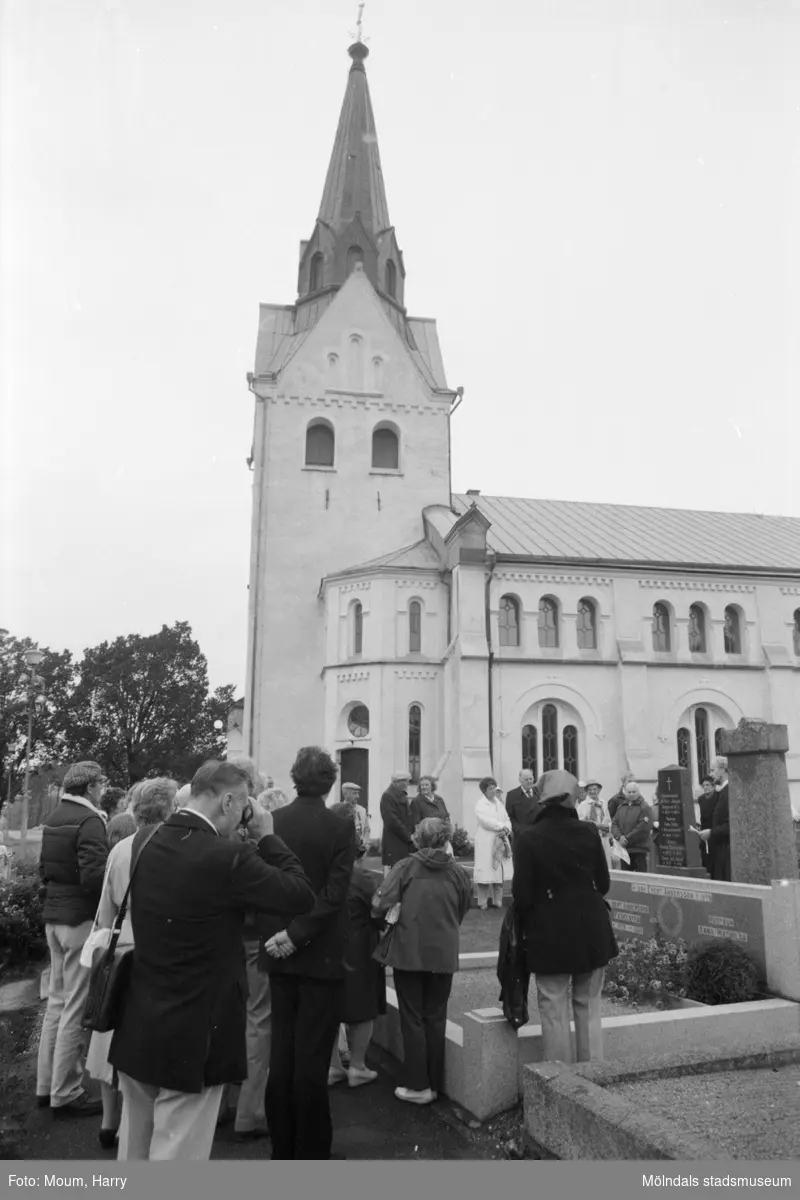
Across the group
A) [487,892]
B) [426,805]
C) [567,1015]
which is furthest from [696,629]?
[567,1015]

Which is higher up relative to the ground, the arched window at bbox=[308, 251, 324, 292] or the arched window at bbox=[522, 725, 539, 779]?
the arched window at bbox=[308, 251, 324, 292]

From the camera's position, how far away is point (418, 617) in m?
27.3

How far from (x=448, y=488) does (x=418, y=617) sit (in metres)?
5.98

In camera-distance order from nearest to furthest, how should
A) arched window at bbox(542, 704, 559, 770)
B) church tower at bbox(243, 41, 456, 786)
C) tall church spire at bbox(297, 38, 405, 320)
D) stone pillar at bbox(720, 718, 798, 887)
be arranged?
stone pillar at bbox(720, 718, 798, 887)
arched window at bbox(542, 704, 559, 770)
church tower at bbox(243, 41, 456, 786)
tall church spire at bbox(297, 38, 405, 320)

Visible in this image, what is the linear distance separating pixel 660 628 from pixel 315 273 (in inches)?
761

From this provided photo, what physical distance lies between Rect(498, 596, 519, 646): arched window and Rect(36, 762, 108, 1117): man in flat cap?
2164 centimetres

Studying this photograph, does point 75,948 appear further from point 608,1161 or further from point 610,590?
point 610,590

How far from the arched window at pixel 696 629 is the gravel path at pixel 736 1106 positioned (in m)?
23.9

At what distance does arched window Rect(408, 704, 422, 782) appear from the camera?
2616 centimetres

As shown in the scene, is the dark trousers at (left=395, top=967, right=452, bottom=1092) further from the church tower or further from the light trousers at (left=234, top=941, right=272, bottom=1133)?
the church tower

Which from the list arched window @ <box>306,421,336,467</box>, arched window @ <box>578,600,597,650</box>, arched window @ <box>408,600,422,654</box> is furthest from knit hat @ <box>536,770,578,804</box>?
arched window @ <box>306,421,336,467</box>

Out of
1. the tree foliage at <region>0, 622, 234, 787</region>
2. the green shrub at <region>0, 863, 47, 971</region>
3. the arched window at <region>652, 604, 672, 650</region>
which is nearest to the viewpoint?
the green shrub at <region>0, 863, 47, 971</region>

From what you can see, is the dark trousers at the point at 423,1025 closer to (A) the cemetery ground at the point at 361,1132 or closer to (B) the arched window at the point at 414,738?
(A) the cemetery ground at the point at 361,1132

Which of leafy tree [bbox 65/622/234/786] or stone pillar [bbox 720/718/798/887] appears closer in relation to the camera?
stone pillar [bbox 720/718/798/887]
